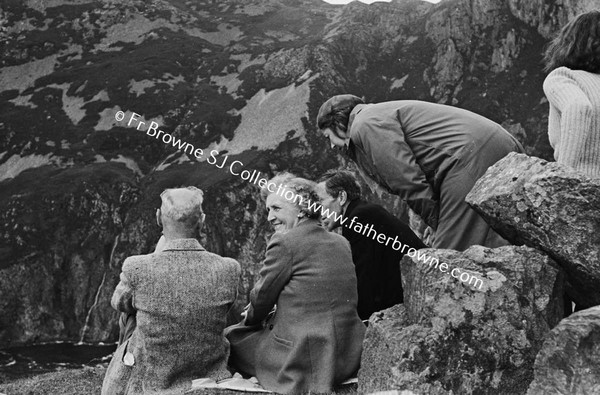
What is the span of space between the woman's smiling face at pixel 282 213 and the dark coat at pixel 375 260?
149 centimetres

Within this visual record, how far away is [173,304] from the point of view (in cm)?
816

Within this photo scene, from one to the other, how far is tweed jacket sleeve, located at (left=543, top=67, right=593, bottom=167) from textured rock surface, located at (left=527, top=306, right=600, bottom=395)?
2230 millimetres

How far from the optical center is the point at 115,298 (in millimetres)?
8164

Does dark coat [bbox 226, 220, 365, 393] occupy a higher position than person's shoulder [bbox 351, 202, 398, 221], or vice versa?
person's shoulder [bbox 351, 202, 398, 221]

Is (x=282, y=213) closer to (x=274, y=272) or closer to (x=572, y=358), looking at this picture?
(x=274, y=272)

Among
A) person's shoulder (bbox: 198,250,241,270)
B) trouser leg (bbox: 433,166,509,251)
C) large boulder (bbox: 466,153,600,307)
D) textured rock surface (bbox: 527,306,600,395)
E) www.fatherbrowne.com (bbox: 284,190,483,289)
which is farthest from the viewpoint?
person's shoulder (bbox: 198,250,241,270)

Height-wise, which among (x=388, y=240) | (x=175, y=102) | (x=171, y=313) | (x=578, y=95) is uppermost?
(x=578, y=95)

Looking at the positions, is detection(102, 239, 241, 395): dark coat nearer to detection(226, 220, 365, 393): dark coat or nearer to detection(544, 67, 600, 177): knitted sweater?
detection(226, 220, 365, 393): dark coat

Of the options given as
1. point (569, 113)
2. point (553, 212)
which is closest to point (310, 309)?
point (553, 212)

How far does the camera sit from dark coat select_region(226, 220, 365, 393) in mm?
8039

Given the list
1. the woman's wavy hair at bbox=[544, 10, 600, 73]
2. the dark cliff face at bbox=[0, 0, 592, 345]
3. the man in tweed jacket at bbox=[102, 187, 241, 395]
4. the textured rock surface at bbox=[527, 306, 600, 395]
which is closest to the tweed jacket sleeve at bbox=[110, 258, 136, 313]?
the man in tweed jacket at bbox=[102, 187, 241, 395]

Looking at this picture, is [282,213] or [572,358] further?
[282,213]

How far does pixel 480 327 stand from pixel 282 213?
3326 millimetres

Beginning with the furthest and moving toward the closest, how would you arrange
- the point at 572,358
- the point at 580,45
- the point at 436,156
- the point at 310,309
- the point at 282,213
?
1. the point at 282,213
2. the point at 436,156
3. the point at 310,309
4. the point at 580,45
5. the point at 572,358
